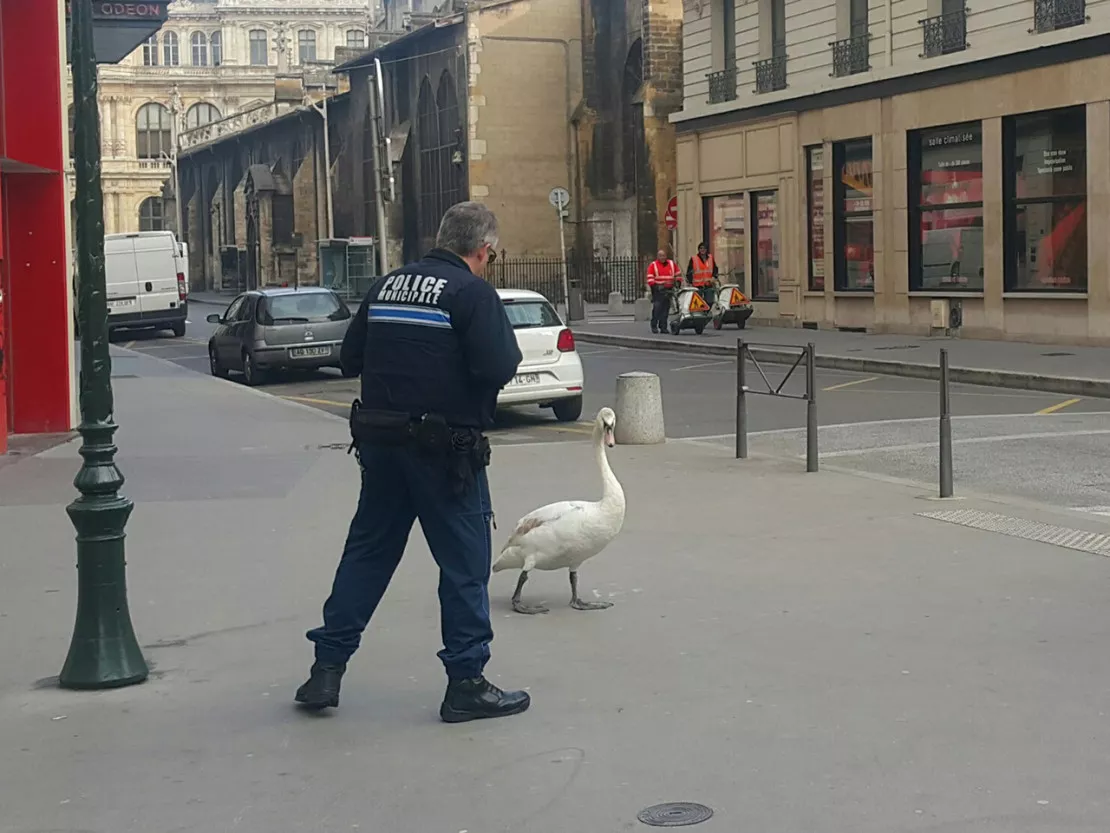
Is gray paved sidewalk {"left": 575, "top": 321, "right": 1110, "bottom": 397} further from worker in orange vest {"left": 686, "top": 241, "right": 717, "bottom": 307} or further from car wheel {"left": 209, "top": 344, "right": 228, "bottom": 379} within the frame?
car wheel {"left": 209, "top": 344, "right": 228, "bottom": 379}

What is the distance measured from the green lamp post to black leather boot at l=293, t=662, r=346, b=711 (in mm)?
920

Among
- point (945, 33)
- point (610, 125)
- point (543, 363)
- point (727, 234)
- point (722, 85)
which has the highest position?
point (610, 125)

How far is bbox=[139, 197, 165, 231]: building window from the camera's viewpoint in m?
112

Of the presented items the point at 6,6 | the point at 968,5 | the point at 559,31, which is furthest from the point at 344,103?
the point at 6,6

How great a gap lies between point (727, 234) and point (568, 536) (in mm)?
29986

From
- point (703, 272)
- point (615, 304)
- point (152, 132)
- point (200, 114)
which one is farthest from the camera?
point (200, 114)

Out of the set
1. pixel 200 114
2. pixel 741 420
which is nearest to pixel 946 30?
pixel 741 420

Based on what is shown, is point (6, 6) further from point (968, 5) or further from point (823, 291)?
point (823, 291)

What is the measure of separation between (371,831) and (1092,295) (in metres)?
22.9

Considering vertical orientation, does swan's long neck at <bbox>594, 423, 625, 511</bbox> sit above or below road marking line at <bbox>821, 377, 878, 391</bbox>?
above

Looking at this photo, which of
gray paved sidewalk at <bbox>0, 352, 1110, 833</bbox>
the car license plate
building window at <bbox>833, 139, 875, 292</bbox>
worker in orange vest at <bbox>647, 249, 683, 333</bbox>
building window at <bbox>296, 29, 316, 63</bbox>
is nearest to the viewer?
gray paved sidewalk at <bbox>0, 352, 1110, 833</bbox>

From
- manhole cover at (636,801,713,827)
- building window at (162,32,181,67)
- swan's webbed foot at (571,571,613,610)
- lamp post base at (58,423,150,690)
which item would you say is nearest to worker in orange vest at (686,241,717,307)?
swan's webbed foot at (571,571,613,610)

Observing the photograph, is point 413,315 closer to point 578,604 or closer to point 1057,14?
→ point 578,604

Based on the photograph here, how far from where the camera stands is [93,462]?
21.0 feet
